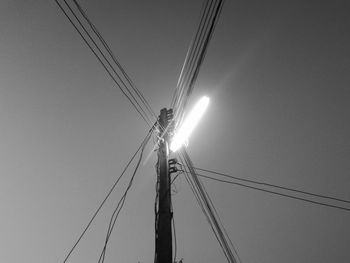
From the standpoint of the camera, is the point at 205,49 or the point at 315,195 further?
the point at 315,195

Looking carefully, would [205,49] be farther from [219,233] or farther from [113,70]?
[219,233]

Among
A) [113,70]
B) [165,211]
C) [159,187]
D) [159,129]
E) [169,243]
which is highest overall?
[113,70]

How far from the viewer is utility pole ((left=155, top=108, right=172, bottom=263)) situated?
4039mm

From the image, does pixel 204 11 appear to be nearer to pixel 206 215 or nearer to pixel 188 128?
pixel 188 128

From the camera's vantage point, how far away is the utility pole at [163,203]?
404cm

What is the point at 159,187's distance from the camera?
4832 mm

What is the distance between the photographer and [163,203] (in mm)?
4609

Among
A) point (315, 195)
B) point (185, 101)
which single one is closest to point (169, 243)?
point (185, 101)

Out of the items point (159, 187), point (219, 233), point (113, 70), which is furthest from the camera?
point (219, 233)

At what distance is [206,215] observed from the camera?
6680mm

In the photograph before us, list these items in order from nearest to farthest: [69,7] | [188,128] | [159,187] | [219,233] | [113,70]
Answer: [69,7] < [159,187] < [113,70] < [188,128] < [219,233]

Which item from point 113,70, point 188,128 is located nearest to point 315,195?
point 188,128

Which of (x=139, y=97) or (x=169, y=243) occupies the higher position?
(x=139, y=97)

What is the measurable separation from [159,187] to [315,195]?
5.36m
